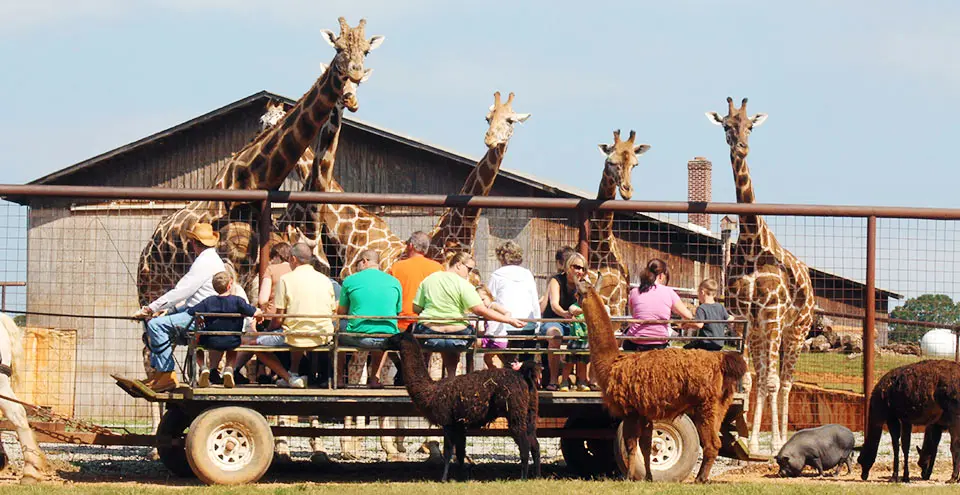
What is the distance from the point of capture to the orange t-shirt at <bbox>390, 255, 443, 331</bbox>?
43.5 ft

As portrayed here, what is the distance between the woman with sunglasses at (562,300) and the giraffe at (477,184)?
3.13 metres

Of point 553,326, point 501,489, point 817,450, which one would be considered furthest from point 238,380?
point 817,450

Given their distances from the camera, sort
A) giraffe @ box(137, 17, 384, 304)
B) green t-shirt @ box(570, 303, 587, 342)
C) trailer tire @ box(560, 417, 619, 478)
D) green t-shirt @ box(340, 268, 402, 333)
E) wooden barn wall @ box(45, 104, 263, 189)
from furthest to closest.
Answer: wooden barn wall @ box(45, 104, 263, 189), giraffe @ box(137, 17, 384, 304), trailer tire @ box(560, 417, 619, 478), green t-shirt @ box(570, 303, 587, 342), green t-shirt @ box(340, 268, 402, 333)

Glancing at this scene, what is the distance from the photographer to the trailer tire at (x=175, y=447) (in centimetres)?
1293

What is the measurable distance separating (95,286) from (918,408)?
1109 cm

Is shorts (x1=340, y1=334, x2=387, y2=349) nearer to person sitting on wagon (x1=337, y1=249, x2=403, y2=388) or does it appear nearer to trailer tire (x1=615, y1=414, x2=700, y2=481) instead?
person sitting on wagon (x1=337, y1=249, x2=403, y2=388)

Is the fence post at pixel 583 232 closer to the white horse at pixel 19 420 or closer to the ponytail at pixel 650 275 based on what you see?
the ponytail at pixel 650 275

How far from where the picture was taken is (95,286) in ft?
60.8

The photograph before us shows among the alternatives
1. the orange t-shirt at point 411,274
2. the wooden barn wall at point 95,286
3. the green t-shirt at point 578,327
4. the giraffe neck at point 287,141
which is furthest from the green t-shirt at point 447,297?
the wooden barn wall at point 95,286

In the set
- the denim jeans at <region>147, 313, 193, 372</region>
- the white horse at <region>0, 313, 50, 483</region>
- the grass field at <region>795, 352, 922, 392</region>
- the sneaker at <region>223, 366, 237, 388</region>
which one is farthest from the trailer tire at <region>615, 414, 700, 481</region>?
the grass field at <region>795, 352, 922, 392</region>

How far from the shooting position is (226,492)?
1112 centimetres

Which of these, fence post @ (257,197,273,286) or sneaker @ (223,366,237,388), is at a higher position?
fence post @ (257,197,273,286)

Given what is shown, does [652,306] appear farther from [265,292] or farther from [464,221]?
[464,221]

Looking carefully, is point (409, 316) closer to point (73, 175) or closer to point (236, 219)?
point (236, 219)
